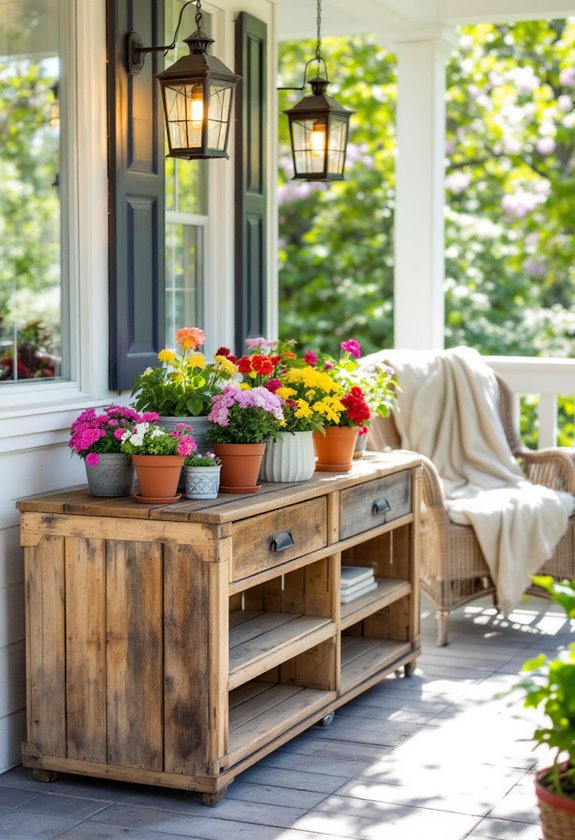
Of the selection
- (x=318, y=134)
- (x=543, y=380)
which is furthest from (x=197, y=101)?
(x=543, y=380)

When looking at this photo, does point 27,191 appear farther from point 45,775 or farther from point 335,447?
point 45,775

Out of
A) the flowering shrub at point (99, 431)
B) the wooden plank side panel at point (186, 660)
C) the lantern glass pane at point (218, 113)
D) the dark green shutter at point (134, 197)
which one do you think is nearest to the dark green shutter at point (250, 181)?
the dark green shutter at point (134, 197)

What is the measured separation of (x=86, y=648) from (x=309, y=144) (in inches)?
76.5

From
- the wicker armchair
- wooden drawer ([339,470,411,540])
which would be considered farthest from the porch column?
wooden drawer ([339,470,411,540])

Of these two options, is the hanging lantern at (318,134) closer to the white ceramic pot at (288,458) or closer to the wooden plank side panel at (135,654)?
the white ceramic pot at (288,458)

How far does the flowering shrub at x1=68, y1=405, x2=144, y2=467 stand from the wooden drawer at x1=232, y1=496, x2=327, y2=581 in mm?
415

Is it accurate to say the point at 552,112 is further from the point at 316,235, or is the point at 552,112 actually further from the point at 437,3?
the point at 437,3

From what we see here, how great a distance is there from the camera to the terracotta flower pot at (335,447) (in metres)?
3.90

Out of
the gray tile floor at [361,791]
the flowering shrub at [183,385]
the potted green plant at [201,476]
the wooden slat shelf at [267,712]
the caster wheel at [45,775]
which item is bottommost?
the gray tile floor at [361,791]

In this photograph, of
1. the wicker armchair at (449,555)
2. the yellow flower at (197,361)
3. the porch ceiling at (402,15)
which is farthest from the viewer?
the porch ceiling at (402,15)

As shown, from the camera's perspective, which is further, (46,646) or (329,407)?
(329,407)

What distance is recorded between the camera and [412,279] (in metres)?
5.89

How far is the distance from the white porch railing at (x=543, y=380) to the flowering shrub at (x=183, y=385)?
7.72 feet

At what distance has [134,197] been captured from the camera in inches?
151
